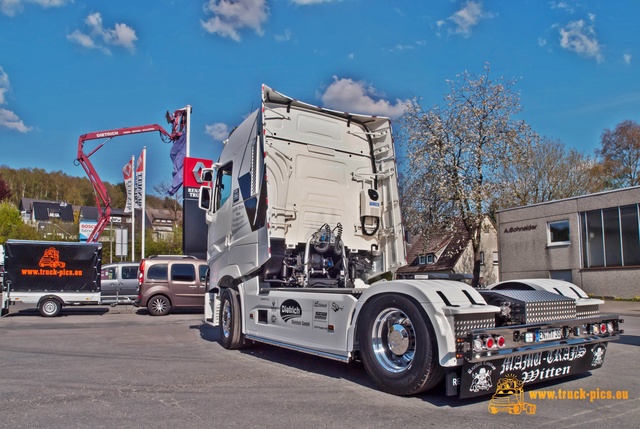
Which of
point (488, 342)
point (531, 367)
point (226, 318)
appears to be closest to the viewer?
point (488, 342)

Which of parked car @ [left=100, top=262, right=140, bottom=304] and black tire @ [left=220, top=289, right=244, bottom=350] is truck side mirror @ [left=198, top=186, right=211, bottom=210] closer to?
black tire @ [left=220, top=289, right=244, bottom=350]

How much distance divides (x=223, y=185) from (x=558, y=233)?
68.5ft

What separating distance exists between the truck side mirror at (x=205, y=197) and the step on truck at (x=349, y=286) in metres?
0.04

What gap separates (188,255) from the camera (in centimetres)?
1762

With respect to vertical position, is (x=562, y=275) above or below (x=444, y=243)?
below

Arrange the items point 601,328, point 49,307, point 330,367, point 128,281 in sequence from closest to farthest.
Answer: point 601,328
point 330,367
point 49,307
point 128,281

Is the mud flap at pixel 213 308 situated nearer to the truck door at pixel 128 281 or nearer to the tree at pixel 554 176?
the truck door at pixel 128 281

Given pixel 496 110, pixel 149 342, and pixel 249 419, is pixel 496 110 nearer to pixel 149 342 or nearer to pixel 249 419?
pixel 149 342

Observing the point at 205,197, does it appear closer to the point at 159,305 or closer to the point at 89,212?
the point at 159,305

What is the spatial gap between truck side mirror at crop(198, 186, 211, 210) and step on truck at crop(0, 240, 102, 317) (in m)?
7.52

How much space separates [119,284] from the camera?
60.7ft

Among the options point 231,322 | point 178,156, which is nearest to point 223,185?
point 231,322

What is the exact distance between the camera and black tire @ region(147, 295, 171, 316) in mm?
16500

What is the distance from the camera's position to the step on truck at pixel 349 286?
16.3 feet
